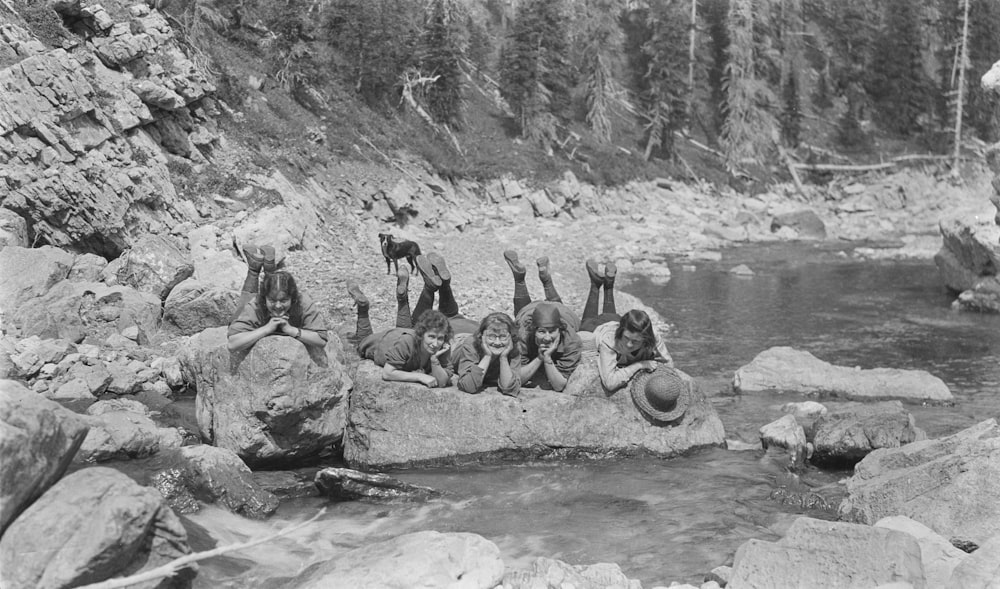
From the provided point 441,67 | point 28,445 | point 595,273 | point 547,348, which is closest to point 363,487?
point 547,348

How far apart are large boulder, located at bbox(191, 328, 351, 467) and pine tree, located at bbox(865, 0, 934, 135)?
6141cm

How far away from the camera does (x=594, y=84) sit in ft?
160

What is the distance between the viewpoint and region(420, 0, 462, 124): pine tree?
38.0 m

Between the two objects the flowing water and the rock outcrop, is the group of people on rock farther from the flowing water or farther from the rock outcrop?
the rock outcrop

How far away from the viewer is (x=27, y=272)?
12.5m

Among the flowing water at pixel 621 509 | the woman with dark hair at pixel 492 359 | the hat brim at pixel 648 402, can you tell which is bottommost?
the flowing water at pixel 621 509

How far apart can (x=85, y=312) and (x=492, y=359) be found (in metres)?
7.10

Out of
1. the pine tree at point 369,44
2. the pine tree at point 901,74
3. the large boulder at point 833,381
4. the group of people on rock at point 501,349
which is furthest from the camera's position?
the pine tree at point 901,74

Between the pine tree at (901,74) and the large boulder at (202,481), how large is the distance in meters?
62.6

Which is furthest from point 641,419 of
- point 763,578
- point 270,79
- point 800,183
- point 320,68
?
point 800,183

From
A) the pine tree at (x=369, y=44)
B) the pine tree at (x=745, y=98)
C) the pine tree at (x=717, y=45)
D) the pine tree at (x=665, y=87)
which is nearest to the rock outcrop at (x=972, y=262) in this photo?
the pine tree at (x=369, y=44)

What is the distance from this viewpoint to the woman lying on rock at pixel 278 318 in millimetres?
7539

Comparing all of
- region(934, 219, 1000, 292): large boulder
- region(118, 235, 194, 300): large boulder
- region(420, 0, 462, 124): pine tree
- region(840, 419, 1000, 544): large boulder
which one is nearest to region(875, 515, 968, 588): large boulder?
region(840, 419, 1000, 544): large boulder

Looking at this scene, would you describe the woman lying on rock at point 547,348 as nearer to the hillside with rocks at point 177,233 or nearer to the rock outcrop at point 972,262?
the hillside with rocks at point 177,233
